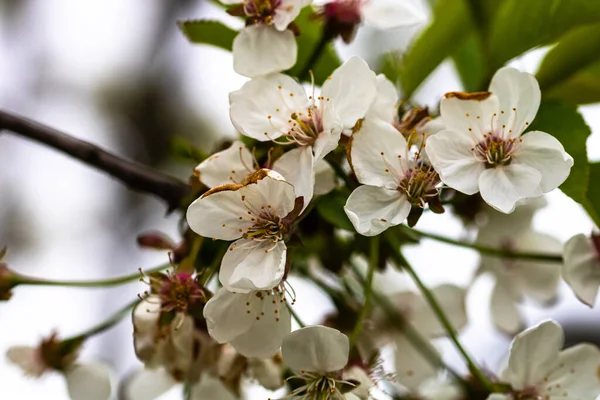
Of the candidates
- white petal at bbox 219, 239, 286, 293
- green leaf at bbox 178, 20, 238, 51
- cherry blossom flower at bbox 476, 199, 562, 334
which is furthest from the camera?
cherry blossom flower at bbox 476, 199, 562, 334

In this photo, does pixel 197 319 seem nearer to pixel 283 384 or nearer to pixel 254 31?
pixel 283 384

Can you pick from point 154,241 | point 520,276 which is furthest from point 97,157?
point 520,276

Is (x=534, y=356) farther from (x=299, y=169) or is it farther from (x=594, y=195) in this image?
(x=299, y=169)

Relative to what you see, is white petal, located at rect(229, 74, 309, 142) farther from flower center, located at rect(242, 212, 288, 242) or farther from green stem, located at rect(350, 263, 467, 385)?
green stem, located at rect(350, 263, 467, 385)

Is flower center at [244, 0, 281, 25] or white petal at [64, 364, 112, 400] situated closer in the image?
flower center at [244, 0, 281, 25]

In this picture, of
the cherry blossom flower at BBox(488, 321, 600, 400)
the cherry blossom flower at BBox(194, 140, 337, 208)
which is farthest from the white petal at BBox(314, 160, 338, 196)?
the cherry blossom flower at BBox(488, 321, 600, 400)

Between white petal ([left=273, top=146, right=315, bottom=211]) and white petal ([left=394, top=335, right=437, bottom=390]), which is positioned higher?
white petal ([left=273, top=146, right=315, bottom=211])

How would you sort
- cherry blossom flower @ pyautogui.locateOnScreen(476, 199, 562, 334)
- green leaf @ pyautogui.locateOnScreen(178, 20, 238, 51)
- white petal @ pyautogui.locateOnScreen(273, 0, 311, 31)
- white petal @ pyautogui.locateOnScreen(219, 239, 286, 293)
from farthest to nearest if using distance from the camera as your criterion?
cherry blossom flower @ pyautogui.locateOnScreen(476, 199, 562, 334)
green leaf @ pyautogui.locateOnScreen(178, 20, 238, 51)
white petal @ pyautogui.locateOnScreen(273, 0, 311, 31)
white petal @ pyautogui.locateOnScreen(219, 239, 286, 293)

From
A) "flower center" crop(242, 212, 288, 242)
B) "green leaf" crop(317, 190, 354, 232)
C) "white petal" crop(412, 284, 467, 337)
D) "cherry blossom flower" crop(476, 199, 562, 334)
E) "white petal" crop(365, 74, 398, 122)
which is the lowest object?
"white petal" crop(412, 284, 467, 337)
